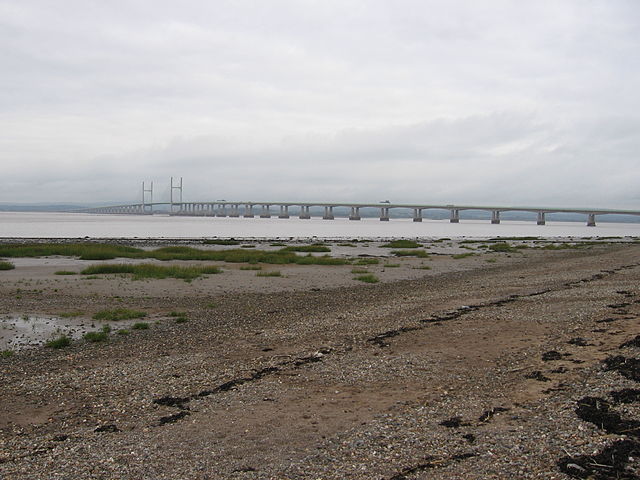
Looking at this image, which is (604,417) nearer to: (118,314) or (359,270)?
(118,314)

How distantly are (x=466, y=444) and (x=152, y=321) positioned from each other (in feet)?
38.1

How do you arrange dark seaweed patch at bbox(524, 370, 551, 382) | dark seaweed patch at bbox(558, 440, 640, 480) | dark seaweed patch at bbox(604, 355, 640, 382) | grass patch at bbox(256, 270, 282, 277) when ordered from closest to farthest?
dark seaweed patch at bbox(558, 440, 640, 480), dark seaweed patch at bbox(604, 355, 640, 382), dark seaweed patch at bbox(524, 370, 551, 382), grass patch at bbox(256, 270, 282, 277)

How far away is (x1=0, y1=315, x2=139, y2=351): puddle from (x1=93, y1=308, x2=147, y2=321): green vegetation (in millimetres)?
341

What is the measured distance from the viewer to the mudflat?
6.29 metres

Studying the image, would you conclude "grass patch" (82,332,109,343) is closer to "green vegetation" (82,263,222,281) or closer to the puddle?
the puddle

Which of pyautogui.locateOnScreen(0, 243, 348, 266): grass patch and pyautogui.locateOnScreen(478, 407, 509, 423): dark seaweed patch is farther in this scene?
pyautogui.locateOnScreen(0, 243, 348, 266): grass patch

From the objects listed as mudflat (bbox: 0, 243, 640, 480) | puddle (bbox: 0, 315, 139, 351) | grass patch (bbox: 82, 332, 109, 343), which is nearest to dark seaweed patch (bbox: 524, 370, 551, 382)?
mudflat (bbox: 0, 243, 640, 480)

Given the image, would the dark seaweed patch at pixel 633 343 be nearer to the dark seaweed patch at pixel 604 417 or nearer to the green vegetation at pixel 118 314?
the dark seaweed patch at pixel 604 417

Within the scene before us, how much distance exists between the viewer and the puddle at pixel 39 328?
13.4 meters

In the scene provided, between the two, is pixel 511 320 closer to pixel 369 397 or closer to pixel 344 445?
pixel 369 397

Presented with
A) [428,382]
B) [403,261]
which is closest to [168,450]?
[428,382]

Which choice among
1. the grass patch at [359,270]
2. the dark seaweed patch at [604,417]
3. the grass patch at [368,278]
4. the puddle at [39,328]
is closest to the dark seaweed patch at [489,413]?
the dark seaweed patch at [604,417]

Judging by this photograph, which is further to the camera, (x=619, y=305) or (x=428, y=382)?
(x=619, y=305)

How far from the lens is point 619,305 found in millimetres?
16234
